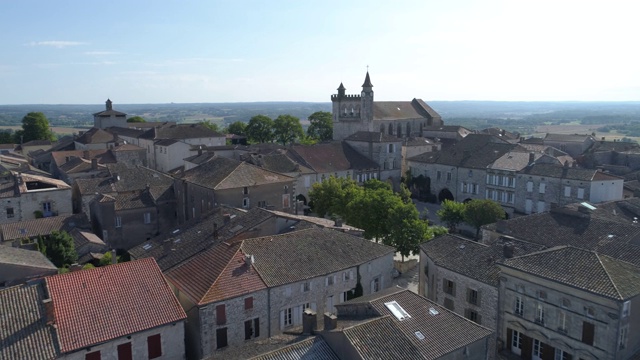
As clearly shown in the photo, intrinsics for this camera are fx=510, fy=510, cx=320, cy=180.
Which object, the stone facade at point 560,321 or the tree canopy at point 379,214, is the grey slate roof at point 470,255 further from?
the tree canopy at point 379,214

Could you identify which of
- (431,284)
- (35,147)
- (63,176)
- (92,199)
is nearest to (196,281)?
(431,284)

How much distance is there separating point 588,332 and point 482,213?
26.1 m

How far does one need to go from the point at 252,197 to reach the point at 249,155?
20.6m

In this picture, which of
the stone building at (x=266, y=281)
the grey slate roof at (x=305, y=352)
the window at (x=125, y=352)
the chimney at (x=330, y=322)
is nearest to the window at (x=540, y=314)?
the stone building at (x=266, y=281)

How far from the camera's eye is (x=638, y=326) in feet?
85.3

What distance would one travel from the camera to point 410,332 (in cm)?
2252

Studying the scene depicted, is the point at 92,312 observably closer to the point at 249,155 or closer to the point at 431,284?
the point at 431,284

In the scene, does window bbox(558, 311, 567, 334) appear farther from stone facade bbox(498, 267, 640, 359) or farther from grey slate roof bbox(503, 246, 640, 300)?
grey slate roof bbox(503, 246, 640, 300)

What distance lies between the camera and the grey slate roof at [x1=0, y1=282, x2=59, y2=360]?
69.3 feet

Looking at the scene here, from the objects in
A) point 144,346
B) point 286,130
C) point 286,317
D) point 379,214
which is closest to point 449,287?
point 286,317

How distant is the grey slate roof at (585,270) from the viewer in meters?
25.2

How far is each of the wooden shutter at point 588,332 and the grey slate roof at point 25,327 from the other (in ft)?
81.8

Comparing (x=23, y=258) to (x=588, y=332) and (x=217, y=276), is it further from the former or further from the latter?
(x=588, y=332)

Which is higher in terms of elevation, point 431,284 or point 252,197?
point 252,197
